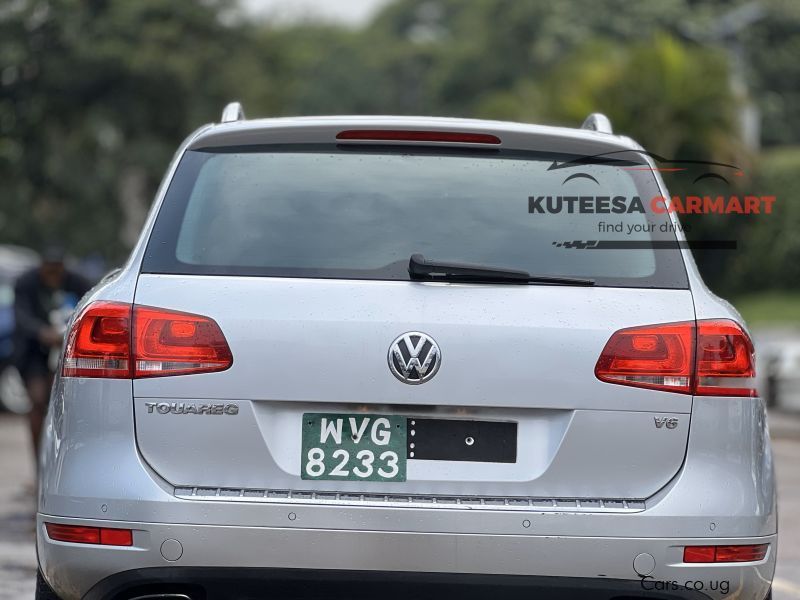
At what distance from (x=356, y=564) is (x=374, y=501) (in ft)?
0.53

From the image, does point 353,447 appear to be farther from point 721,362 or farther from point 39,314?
point 39,314

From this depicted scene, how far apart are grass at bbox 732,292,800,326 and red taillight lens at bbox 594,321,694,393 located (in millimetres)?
30265

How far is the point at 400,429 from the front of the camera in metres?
3.75

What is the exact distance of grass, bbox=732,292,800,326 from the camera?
34.3m

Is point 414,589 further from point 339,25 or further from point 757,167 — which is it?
point 339,25

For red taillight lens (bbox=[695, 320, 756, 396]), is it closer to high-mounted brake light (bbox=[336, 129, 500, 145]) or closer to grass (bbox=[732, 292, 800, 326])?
high-mounted brake light (bbox=[336, 129, 500, 145])

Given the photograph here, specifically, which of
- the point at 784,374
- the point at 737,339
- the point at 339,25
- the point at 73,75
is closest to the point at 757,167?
the point at 784,374

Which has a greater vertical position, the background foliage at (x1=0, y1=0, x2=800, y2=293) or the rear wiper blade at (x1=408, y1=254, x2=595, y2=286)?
the background foliage at (x1=0, y1=0, x2=800, y2=293)

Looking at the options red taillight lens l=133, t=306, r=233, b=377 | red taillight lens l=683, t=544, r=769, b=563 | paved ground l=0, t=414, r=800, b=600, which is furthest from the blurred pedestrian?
red taillight lens l=683, t=544, r=769, b=563

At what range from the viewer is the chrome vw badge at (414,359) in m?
3.73

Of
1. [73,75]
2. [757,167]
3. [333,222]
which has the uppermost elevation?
[73,75]

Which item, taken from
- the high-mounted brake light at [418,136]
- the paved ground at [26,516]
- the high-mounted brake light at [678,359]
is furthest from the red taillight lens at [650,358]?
the paved ground at [26,516]

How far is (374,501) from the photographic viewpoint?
3711 mm

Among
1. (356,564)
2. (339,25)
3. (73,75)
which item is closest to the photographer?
(356,564)
